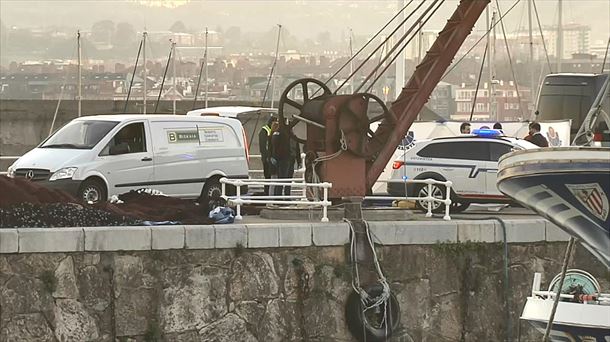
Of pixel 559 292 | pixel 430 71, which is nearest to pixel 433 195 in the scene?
pixel 430 71

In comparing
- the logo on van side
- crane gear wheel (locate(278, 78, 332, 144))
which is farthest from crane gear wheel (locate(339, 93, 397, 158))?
the logo on van side

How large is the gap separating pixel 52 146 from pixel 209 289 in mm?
6505

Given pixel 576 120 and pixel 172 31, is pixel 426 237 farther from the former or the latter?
pixel 172 31

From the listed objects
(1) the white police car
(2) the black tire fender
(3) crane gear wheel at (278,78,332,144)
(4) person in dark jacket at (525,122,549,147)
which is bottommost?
(2) the black tire fender

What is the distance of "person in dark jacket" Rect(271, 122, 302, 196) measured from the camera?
75.6 ft

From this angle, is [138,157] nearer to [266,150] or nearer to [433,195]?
[266,150]

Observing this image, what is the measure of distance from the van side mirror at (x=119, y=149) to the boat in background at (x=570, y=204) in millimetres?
8100

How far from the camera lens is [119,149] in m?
22.4

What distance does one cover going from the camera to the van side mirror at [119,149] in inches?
877

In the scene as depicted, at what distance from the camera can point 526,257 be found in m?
19.0

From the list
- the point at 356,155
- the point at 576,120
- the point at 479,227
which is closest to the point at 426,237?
the point at 479,227

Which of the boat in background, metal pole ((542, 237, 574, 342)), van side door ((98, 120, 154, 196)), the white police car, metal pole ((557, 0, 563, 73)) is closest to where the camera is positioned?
the boat in background

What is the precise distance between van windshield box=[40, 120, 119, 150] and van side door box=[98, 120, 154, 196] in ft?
0.78

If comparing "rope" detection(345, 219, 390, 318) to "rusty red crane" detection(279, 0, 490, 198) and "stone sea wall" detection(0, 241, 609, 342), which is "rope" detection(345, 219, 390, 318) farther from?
"rusty red crane" detection(279, 0, 490, 198)
